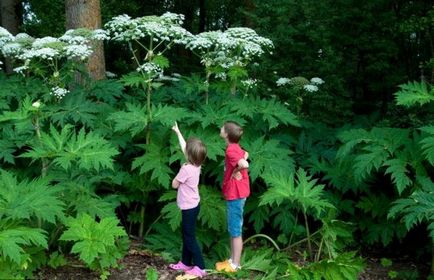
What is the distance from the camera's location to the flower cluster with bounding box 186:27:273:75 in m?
6.34

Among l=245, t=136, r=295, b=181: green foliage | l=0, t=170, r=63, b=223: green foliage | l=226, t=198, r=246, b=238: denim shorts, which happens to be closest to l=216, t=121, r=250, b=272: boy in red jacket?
l=226, t=198, r=246, b=238: denim shorts

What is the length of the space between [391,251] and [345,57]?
5.18m

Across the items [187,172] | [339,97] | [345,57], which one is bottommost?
[187,172]

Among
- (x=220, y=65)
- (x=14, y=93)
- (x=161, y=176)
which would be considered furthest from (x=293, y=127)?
(x=14, y=93)

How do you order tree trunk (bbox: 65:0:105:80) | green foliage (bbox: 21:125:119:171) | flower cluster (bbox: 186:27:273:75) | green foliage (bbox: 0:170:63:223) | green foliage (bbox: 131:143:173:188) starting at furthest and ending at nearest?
tree trunk (bbox: 65:0:105:80), flower cluster (bbox: 186:27:273:75), green foliage (bbox: 131:143:173:188), green foliage (bbox: 21:125:119:171), green foliage (bbox: 0:170:63:223)

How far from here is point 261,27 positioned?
11.0m

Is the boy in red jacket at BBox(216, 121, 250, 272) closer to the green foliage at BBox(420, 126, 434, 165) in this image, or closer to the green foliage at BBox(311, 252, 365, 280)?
the green foliage at BBox(311, 252, 365, 280)

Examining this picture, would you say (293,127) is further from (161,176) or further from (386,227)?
(161,176)

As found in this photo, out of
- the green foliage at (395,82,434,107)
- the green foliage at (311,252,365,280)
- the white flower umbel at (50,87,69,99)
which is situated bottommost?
the green foliage at (311,252,365,280)

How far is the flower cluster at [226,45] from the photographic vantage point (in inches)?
250

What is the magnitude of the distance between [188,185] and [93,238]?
979 millimetres

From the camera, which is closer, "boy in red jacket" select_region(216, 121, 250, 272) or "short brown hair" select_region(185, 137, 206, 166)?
"short brown hair" select_region(185, 137, 206, 166)

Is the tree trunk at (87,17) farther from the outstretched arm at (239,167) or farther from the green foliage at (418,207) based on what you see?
the green foliage at (418,207)

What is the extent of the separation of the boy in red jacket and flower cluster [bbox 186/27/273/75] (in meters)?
1.65
